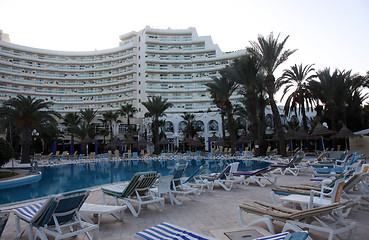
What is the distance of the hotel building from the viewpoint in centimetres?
5016

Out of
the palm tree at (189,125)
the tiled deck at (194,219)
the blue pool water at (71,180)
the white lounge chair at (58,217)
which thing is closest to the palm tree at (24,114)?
the blue pool water at (71,180)

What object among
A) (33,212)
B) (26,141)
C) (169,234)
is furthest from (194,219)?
(26,141)

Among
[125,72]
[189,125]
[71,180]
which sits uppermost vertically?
[125,72]

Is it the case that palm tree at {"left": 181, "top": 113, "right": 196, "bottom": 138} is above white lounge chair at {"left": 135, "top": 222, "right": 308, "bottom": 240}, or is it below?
above

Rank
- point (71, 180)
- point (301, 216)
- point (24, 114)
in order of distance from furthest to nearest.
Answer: point (24, 114), point (71, 180), point (301, 216)

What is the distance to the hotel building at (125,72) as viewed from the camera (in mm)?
50156

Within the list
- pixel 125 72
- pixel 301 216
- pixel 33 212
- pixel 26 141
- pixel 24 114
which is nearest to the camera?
pixel 301 216

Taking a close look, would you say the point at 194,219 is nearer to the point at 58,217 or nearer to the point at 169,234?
the point at 169,234

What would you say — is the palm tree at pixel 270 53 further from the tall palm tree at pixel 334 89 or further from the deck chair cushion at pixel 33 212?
the deck chair cushion at pixel 33 212

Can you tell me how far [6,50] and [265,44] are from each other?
52023 millimetres

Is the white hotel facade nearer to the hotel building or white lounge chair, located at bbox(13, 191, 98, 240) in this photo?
the hotel building

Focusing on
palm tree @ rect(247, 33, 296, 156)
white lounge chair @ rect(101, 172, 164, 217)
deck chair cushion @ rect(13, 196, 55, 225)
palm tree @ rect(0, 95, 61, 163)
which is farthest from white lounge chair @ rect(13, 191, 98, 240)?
palm tree @ rect(0, 95, 61, 163)

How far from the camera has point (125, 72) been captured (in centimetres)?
5241

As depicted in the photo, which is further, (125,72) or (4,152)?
(125,72)
